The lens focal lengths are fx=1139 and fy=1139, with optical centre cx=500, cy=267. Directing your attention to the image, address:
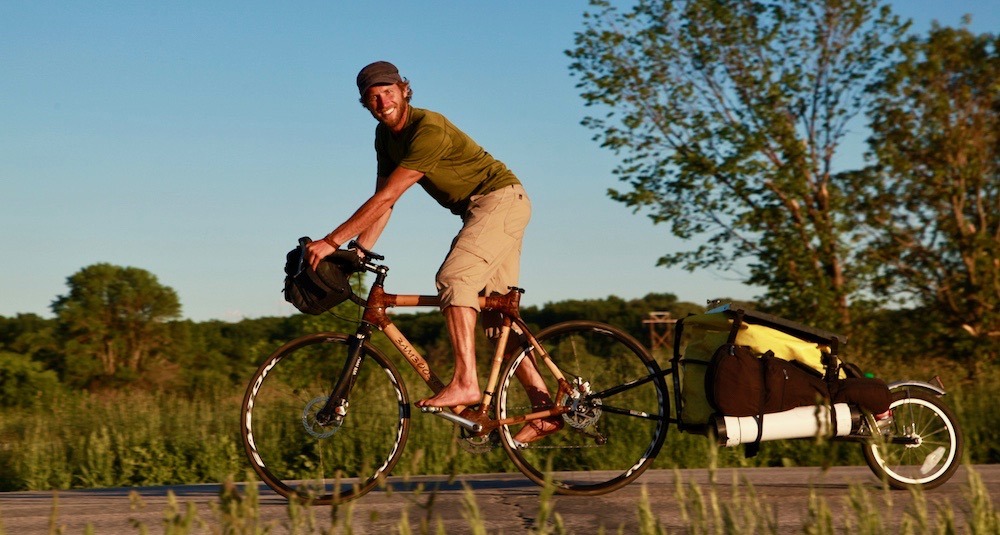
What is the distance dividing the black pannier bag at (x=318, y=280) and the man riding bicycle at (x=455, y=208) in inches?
3.3

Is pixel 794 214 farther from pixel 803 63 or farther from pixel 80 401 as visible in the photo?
pixel 80 401

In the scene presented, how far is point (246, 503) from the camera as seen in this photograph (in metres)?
3.02

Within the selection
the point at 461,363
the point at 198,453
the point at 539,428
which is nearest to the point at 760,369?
the point at 539,428

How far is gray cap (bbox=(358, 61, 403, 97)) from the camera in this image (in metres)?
5.68

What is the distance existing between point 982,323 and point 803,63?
504cm

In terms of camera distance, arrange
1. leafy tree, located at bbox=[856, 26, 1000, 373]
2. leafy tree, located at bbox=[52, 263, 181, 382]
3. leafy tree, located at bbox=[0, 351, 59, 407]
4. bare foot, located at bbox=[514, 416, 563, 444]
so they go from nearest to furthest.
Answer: bare foot, located at bbox=[514, 416, 563, 444], leafy tree, located at bbox=[856, 26, 1000, 373], leafy tree, located at bbox=[0, 351, 59, 407], leafy tree, located at bbox=[52, 263, 181, 382]

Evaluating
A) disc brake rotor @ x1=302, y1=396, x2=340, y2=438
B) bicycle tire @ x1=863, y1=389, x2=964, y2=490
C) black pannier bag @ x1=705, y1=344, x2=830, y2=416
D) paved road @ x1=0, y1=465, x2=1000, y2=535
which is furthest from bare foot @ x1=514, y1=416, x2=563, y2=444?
bicycle tire @ x1=863, y1=389, x2=964, y2=490

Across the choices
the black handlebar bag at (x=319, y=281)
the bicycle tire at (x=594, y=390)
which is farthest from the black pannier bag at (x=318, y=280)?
the bicycle tire at (x=594, y=390)

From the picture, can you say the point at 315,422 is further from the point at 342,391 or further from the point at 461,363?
the point at 461,363

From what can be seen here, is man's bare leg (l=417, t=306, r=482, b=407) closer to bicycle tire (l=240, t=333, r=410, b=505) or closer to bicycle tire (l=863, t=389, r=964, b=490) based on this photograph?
bicycle tire (l=240, t=333, r=410, b=505)

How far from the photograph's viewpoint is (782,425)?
5.72 meters

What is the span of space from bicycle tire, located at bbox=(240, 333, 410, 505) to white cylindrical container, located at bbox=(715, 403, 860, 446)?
1610mm

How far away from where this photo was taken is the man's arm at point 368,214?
563 centimetres

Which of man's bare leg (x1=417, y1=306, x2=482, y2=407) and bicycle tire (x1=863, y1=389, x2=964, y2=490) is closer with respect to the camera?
man's bare leg (x1=417, y1=306, x2=482, y2=407)
